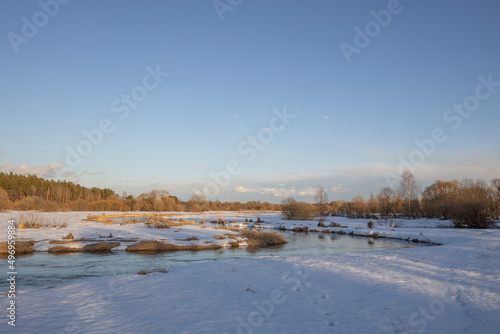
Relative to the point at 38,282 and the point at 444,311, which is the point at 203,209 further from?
the point at 444,311

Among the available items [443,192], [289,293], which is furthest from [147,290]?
[443,192]

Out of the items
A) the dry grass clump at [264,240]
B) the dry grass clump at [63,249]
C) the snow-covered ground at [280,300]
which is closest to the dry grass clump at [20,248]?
the dry grass clump at [63,249]

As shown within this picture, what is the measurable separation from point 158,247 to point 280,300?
55.5ft

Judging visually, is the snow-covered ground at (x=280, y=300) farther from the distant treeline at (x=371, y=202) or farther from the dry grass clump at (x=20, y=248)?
the distant treeline at (x=371, y=202)

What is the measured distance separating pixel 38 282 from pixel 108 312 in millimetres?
7440

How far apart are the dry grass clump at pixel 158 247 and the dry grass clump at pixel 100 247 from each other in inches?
61.6

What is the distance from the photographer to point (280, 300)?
9.38m

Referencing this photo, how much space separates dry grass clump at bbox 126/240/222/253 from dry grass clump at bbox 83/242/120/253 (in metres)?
1.56

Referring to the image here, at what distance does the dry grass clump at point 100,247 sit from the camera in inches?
878

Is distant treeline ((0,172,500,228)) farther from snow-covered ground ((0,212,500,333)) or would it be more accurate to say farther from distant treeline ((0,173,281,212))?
snow-covered ground ((0,212,500,333))

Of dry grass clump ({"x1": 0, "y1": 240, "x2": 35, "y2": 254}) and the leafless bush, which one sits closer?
dry grass clump ({"x1": 0, "y1": 240, "x2": 35, "y2": 254})

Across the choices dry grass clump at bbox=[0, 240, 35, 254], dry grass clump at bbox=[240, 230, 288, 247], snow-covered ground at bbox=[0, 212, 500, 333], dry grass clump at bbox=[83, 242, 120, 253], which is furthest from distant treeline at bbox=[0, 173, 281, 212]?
snow-covered ground at bbox=[0, 212, 500, 333]

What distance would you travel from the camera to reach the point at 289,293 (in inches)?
396

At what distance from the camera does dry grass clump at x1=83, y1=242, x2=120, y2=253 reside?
2229cm
